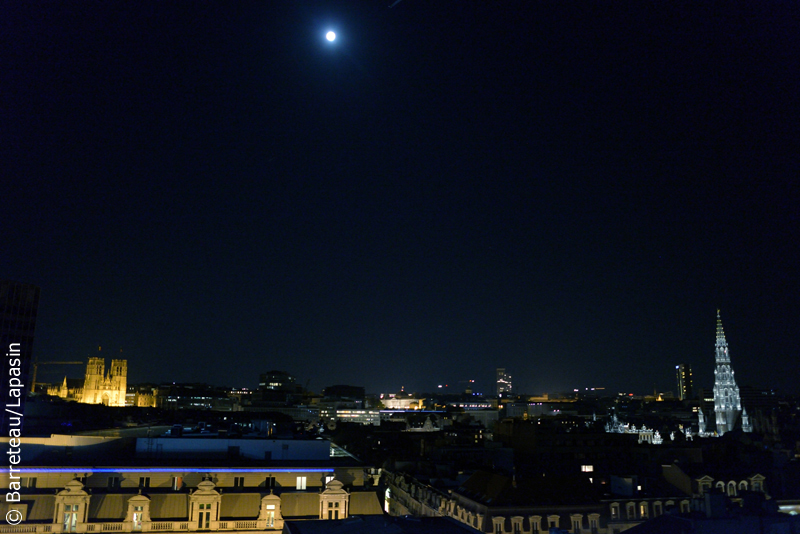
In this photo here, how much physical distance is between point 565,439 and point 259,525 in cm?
7509

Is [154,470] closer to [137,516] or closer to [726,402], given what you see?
[137,516]

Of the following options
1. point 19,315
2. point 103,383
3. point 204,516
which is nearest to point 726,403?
point 103,383

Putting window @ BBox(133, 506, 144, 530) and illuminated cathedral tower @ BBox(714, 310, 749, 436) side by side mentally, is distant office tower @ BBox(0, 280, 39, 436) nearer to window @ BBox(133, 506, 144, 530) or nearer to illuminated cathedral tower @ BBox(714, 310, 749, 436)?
window @ BBox(133, 506, 144, 530)

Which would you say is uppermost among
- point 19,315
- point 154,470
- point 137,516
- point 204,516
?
point 19,315

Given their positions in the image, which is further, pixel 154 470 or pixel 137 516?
pixel 154 470

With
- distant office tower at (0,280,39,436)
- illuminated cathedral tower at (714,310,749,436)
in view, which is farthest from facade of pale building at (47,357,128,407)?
illuminated cathedral tower at (714,310,749,436)

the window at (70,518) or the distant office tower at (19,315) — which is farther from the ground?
the distant office tower at (19,315)

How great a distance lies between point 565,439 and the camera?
96000 millimetres

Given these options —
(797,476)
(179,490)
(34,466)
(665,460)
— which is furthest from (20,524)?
(797,476)

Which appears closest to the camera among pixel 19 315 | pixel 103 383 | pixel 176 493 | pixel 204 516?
pixel 204 516

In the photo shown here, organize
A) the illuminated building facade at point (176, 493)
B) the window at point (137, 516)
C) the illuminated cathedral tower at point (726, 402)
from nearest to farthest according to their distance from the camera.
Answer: the illuminated building facade at point (176, 493), the window at point (137, 516), the illuminated cathedral tower at point (726, 402)

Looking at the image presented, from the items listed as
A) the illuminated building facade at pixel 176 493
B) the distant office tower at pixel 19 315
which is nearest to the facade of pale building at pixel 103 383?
the distant office tower at pixel 19 315

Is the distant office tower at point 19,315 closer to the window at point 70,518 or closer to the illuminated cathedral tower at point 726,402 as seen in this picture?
the window at point 70,518

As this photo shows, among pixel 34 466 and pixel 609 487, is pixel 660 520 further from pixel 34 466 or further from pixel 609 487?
pixel 34 466
